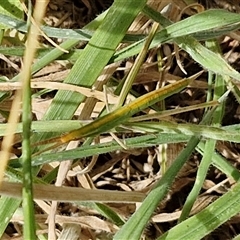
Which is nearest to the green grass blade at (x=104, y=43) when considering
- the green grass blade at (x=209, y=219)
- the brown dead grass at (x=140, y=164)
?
the brown dead grass at (x=140, y=164)

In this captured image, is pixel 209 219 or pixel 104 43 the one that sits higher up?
pixel 104 43

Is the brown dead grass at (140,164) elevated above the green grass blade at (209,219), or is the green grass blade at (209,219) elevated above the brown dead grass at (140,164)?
the brown dead grass at (140,164)

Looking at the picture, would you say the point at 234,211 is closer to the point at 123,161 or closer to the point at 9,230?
the point at 123,161

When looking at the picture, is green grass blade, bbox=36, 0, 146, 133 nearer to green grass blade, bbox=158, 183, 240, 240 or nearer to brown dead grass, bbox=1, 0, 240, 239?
brown dead grass, bbox=1, 0, 240, 239

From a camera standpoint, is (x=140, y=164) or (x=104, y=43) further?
(x=140, y=164)

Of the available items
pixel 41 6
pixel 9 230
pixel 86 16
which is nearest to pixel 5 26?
pixel 41 6

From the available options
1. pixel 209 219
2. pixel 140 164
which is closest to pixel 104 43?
pixel 209 219

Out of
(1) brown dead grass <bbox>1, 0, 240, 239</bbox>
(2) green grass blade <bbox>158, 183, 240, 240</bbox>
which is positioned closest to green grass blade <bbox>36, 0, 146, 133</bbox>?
(1) brown dead grass <bbox>1, 0, 240, 239</bbox>

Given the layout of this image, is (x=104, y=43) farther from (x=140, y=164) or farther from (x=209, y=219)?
(x=140, y=164)

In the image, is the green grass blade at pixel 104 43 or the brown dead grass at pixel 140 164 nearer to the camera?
the green grass blade at pixel 104 43

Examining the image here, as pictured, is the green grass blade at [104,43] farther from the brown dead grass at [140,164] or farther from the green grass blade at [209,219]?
the green grass blade at [209,219]

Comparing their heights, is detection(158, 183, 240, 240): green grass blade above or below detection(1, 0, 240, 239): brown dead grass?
below
